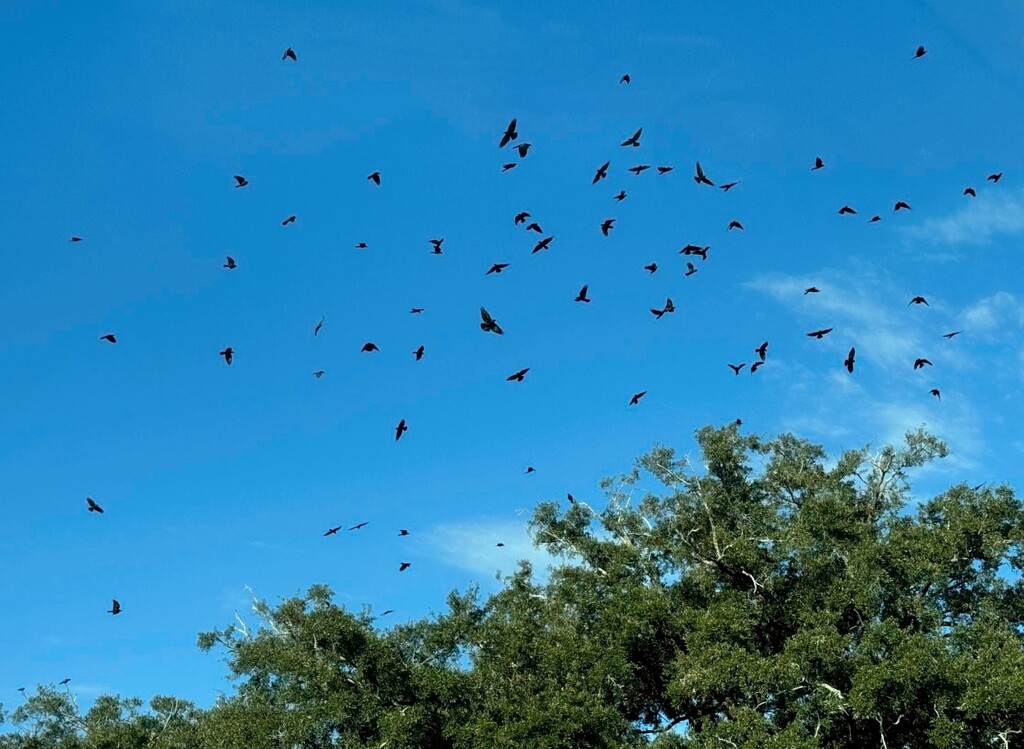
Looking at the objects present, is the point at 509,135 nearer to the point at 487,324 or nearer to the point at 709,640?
the point at 487,324

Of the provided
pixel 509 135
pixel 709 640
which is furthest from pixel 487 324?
pixel 709 640

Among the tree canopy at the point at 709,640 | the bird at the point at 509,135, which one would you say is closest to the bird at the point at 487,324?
the bird at the point at 509,135

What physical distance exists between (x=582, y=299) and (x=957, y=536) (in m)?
14.0

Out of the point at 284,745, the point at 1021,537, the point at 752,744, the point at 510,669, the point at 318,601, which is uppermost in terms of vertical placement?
the point at 318,601

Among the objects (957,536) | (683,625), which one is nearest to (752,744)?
(683,625)

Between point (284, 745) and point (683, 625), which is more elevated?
point (683, 625)

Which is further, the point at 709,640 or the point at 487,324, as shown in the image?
the point at 709,640

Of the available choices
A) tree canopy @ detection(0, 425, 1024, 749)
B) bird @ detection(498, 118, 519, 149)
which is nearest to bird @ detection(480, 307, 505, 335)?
bird @ detection(498, 118, 519, 149)

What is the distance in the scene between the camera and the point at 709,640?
24.7m

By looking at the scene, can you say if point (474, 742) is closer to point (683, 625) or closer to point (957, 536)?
point (683, 625)

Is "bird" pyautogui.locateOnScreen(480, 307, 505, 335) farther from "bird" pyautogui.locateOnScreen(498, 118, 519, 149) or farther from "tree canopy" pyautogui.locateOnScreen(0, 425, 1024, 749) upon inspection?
"tree canopy" pyautogui.locateOnScreen(0, 425, 1024, 749)

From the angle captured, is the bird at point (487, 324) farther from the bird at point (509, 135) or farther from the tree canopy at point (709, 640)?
the tree canopy at point (709, 640)

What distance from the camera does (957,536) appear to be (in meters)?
25.9

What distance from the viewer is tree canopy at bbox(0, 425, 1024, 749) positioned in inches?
888
